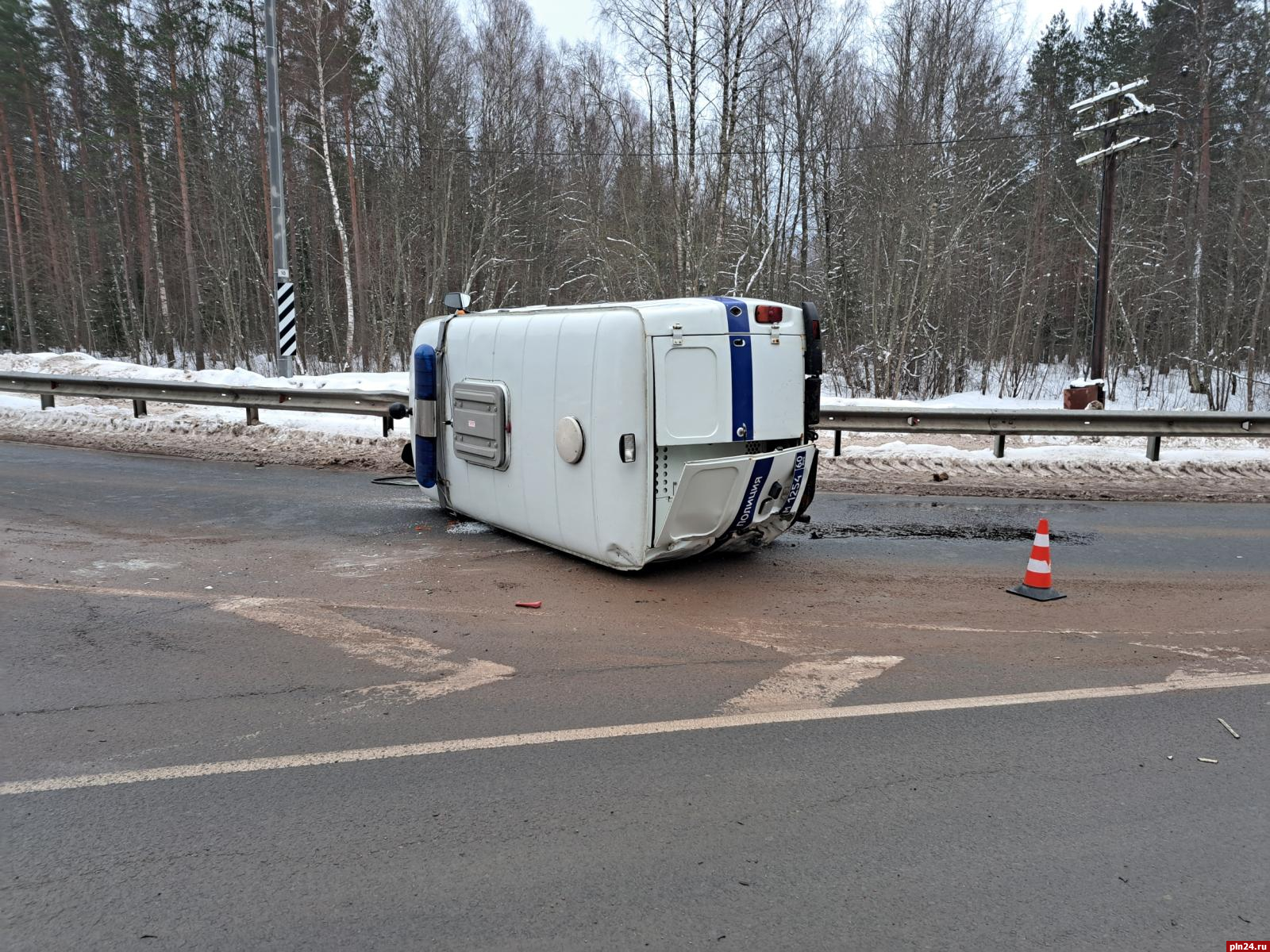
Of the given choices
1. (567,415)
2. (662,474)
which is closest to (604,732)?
(662,474)

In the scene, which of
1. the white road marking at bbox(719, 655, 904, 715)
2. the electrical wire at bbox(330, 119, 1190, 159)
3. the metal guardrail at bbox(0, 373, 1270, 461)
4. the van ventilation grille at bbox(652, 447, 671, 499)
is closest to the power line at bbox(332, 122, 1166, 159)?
the electrical wire at bbox(330, 119, 1190, 159)

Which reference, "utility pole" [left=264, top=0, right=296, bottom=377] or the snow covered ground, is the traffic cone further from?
"utility pole" [left=264, top=0, right=296, bottom=377]

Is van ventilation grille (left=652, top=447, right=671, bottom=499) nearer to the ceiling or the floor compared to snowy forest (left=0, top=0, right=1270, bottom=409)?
nearer to the floor

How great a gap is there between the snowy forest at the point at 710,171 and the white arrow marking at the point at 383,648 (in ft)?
65.9

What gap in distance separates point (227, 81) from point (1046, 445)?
31.6 m

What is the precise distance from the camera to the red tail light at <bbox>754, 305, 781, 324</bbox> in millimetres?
6508

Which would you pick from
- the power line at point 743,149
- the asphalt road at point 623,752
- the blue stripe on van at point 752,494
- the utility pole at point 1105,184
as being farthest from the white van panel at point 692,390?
the power line at point 743,149

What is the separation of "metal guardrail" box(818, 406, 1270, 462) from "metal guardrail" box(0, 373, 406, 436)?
680 cm

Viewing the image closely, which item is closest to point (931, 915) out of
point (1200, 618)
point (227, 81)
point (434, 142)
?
point (1200, 618)

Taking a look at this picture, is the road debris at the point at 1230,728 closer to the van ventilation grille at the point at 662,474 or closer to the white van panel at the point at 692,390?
the white van panel at the point at 692,390

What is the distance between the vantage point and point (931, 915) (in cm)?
287

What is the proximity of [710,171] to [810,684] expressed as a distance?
2250cm

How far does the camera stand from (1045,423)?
41.8 feet

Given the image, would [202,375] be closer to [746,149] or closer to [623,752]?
[746,149]
